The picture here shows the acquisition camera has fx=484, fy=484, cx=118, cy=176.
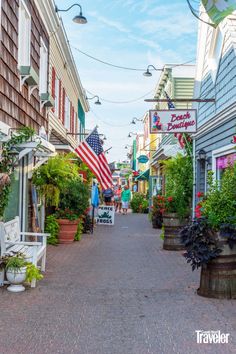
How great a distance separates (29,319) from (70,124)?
16.8m

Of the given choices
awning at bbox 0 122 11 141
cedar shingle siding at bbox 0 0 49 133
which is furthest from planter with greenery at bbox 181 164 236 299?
cedar shingle siding at bbox 0 0 49 133

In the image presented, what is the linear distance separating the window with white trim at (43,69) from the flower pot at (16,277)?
6902mm

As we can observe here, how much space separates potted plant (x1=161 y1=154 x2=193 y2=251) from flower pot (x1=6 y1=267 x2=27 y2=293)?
3766 mm

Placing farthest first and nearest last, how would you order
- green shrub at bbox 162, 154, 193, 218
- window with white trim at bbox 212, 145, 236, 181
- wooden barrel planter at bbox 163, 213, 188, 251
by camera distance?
Result: green shrub at bbox 162, 154, 193, 218 → wooden barrel planter at bbox 163, 213, 188, 251 → window with white trim at bbox 212, 145, 236, 181

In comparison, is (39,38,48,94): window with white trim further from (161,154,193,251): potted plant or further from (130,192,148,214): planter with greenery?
(130,192,148,214): planter with greenery

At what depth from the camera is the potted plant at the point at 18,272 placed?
668cm

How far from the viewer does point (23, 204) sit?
35.2ft

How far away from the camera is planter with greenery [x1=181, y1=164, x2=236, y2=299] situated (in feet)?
21.1

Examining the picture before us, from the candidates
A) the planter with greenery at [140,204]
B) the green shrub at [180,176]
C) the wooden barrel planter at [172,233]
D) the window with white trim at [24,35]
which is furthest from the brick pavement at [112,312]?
the planter with greenery at [140,204]

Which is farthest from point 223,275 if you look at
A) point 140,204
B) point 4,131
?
point 140,204

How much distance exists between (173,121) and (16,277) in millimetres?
7215

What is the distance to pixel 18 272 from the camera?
6.68m

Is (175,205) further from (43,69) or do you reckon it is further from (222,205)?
(222,205)

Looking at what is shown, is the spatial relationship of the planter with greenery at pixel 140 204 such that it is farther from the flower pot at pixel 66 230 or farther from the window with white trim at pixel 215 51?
the window with white trim at pixel 215 51
